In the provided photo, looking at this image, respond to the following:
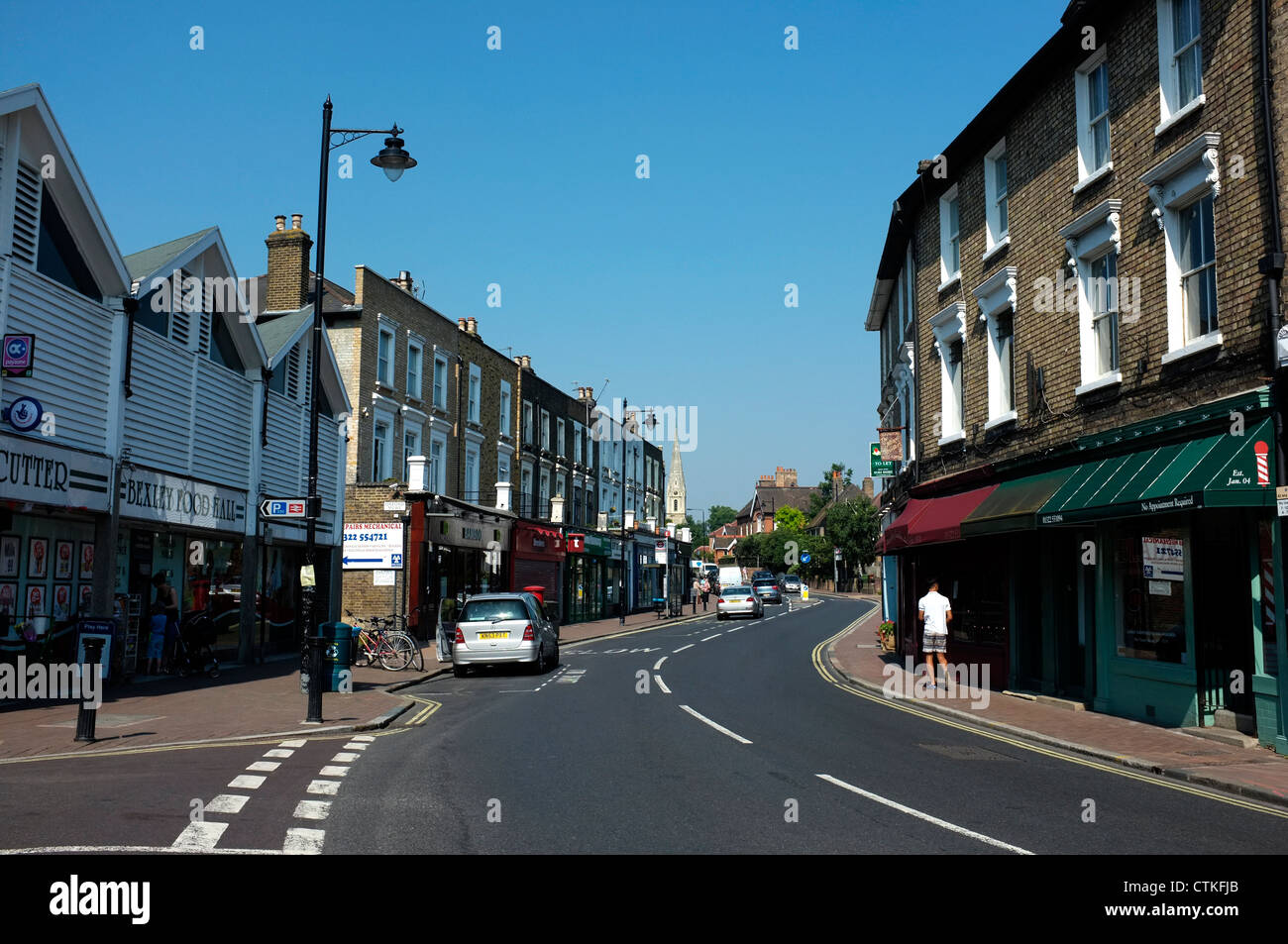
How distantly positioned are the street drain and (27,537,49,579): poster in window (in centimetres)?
1296

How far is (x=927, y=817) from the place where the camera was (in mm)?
8062

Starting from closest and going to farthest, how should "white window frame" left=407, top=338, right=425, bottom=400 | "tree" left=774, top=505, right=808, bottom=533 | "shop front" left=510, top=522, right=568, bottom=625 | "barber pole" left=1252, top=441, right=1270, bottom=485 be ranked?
"barber pole" left=1252, top=441, right=1270, bottom=485 → "white window frame" left=407, top=338, right=425, bottom=400 → "shop front" left=510, top=522, right=568, bottom=625 → "tree" left=774, top=505, right=808, bottom=533

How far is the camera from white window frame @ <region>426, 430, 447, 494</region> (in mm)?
36906

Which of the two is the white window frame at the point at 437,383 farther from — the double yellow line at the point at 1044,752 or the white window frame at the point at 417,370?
the double yellow line at the point at 1044,752

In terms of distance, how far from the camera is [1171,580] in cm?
1421

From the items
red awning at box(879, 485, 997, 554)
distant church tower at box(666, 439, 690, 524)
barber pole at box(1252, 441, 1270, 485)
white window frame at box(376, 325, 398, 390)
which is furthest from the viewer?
distant church tower at box(666, 439, 690, 524)

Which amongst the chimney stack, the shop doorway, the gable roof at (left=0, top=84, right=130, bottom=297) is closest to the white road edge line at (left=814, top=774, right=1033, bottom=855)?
the shop doorway

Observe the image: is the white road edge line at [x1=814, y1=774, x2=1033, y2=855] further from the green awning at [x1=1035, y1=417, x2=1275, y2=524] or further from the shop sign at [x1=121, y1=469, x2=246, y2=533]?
the shop sign at [x1=121, y1=469, x2=246, y2=533]

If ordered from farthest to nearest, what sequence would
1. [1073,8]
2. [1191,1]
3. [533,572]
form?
Result: [533,572]
[1073,8]
[1191,1]

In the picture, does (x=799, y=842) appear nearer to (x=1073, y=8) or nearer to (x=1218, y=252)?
(x=1218, y=252)

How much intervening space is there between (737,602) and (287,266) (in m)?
29.9
